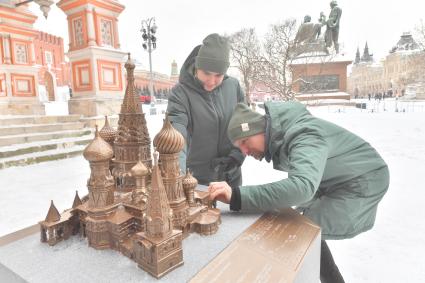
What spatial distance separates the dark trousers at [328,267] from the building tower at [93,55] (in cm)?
951

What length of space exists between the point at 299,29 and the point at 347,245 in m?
20.8

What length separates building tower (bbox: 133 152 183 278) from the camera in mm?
1210

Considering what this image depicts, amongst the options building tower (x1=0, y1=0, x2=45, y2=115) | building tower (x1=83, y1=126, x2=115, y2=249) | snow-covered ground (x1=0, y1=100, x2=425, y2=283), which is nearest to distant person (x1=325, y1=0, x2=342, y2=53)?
snow-covered ground (x1=0, y1=100, x2=425, y2=283)

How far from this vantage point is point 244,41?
95.3 feet

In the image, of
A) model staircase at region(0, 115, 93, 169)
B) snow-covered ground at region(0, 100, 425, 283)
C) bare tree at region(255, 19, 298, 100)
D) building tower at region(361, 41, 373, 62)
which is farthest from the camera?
building tower at region(361, 41, 373, 62)

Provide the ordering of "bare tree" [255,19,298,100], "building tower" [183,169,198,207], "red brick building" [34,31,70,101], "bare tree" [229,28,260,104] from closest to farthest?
"building tower" [183,169,198,207] → "bare tree" [255,19,298,100] → "bare tree" [229,28,260,104] → "red brick building" [34,31,70,101]

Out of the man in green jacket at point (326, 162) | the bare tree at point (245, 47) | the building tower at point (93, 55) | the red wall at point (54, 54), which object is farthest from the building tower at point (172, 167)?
the red wall at point (54, 54)

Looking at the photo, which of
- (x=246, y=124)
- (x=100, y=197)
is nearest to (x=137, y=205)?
(x=100, y=197)

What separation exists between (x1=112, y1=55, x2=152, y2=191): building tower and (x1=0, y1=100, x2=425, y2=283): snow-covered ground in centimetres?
261

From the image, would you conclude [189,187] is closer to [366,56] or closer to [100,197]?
[100,197]

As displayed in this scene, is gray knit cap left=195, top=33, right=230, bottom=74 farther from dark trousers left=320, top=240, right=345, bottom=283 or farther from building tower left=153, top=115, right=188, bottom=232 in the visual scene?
dark trousers left=320, top=240, right=345, bottom=283

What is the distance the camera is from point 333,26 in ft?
83.3

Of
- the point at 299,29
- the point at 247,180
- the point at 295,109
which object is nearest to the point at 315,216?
the point at 295,109

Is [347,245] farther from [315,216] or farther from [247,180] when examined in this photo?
[247,180]
